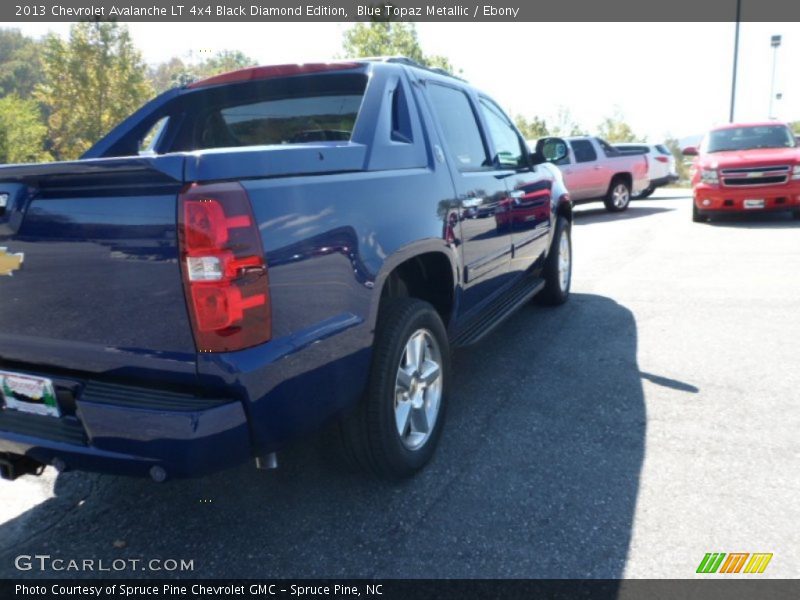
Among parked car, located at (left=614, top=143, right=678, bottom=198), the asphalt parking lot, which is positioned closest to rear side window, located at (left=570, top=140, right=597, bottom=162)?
parked car, located at (left=614, top=143, right=678, bottom=198)

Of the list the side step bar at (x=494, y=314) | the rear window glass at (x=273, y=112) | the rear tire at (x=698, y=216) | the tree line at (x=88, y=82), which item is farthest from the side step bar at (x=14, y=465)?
the tree line at (x=88, y=82)

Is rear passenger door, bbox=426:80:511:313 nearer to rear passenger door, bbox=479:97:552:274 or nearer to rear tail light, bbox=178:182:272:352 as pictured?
rear passenger door, bbox=479:97:552:274

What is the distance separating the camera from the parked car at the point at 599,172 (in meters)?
14.9

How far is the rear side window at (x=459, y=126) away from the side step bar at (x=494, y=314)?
888 millimetres

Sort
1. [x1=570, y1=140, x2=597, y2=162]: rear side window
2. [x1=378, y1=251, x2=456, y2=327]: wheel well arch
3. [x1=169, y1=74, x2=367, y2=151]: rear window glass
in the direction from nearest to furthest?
[x1=378, y1=251, x2=456, y2=327]: wheel well arch
[x1=169, y1=74, x2=367, y2=151]: rear window glass
[x1=570, y1=140, x2=597, y2=162]: rear side window

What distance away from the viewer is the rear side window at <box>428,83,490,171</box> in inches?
148

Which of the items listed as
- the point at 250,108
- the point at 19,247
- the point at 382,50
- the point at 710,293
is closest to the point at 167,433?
the point at 19,247

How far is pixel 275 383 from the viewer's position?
2.21 metres

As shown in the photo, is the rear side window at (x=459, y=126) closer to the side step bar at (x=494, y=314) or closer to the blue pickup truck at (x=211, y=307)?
the blue pickup truck at (x=211, y=307)

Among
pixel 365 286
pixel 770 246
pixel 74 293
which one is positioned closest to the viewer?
pixel 74 293

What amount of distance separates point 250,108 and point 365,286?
1733mm

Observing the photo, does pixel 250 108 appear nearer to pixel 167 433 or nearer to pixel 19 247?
pixel 19 247

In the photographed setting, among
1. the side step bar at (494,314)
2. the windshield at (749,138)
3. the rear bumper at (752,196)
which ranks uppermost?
the windshield at (749,138)

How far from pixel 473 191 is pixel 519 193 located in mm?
1015
